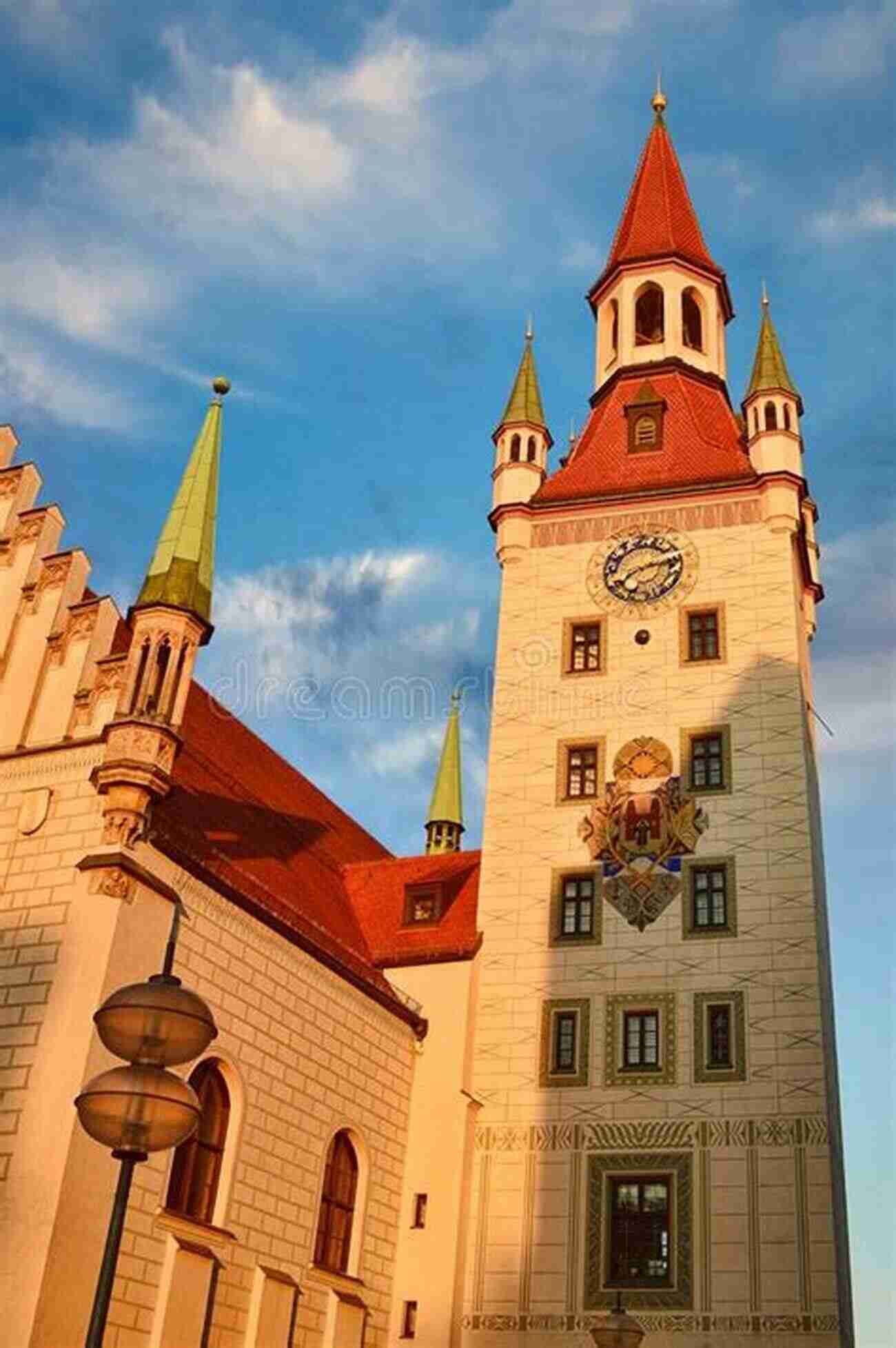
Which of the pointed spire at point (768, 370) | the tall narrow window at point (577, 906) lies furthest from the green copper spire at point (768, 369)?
the tall narrow window at point (577, 906)

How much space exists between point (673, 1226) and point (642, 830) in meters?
7.02

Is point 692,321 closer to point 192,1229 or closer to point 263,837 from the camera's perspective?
point 263,837

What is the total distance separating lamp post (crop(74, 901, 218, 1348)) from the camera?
8.09 metres

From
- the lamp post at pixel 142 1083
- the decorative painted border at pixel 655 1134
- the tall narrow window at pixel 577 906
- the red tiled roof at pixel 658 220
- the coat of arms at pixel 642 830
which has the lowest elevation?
Result: the lamp post at pixel 142 1083

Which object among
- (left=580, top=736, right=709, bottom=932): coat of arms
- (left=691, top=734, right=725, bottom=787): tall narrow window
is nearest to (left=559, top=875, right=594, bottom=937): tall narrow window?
(left=580, top=736, right=709, bottom=932): coat of arms

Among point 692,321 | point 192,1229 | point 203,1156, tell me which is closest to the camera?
point 192,1229

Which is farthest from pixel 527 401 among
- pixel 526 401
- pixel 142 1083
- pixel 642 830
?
pixel 142 1083

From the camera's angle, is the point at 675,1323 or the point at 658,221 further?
the point at 658,221

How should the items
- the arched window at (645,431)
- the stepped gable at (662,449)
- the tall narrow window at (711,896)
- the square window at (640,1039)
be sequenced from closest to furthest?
the square window at (640,1039)
the tall narrow window at (711,896)
the stepped gable at (662,449)
the arched window at (645,431)

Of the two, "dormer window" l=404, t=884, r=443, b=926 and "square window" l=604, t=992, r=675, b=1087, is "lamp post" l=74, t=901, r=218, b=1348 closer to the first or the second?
"square window" l=604, t=992, r=675, b=1087

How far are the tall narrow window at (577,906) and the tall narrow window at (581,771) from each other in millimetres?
1755

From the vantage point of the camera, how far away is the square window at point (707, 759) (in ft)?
87.3

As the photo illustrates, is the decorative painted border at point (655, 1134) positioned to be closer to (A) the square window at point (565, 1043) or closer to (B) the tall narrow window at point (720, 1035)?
(A) the square window at point (565, 1043)

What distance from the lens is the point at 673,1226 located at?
2302 centimetres
